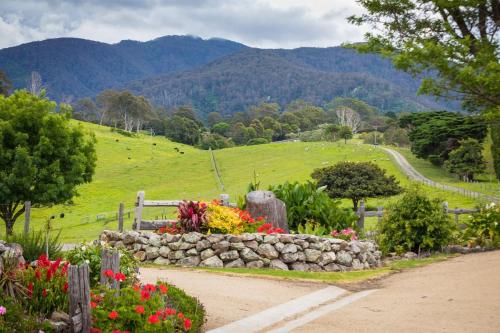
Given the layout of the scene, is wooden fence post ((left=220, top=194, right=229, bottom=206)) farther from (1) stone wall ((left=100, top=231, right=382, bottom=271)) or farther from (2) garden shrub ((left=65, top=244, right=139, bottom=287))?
(2) garden shrub ((left=65, top=244, right=139, bottom=287))

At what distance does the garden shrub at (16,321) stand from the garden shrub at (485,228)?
1660 cm

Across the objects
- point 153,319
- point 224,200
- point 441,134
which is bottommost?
point 153,319

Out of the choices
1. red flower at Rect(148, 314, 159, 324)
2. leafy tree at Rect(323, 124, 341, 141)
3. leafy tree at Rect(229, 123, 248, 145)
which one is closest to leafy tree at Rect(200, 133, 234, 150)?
leafy tree at Rect(229, 123, 248, 145)

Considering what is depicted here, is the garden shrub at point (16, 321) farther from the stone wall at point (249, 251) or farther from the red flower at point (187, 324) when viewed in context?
the stone wall at point (249, 251)

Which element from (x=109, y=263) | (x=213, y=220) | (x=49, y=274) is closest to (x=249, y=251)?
(x=213, y=220)

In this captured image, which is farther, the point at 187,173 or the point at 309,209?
the point at 187,173

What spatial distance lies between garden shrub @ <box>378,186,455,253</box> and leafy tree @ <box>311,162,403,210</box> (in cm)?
1650

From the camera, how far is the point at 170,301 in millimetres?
8695

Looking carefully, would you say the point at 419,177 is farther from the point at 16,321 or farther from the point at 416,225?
the point at 16,321

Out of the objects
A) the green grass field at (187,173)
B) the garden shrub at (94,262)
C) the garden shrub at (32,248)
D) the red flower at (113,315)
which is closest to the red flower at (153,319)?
the red flower at (113,315)

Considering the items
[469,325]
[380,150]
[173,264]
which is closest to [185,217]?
[173,264]

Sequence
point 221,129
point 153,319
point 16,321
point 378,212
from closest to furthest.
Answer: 1. point 16,321
2. point 153,319
3. point 378,212
4. point 221,129

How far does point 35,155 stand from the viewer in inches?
1394

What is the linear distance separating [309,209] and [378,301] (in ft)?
23.8
